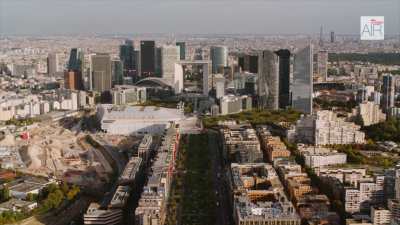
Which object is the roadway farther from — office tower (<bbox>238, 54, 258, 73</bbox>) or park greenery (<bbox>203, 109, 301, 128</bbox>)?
office tower (<bbox>238, 54, 258, 73</bbox>)

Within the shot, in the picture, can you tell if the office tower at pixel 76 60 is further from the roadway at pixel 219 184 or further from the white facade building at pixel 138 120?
the roadway at pixel 219 184

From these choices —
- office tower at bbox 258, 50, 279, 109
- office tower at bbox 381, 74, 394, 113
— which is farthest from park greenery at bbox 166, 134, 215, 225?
office tower at bbox 381, 74, 394, 113

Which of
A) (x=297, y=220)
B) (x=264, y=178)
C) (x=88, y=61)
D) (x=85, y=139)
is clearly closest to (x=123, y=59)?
(x=88, y=61)

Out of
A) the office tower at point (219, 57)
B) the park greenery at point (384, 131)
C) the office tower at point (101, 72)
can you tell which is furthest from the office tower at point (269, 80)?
the office tower at point (219, 57)

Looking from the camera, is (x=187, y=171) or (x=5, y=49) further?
(x=5, y=49)

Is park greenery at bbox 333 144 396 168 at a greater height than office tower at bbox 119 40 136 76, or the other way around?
office tower at bbox 119 40 136 76

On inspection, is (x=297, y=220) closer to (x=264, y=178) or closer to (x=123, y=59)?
(x=264, y=178)

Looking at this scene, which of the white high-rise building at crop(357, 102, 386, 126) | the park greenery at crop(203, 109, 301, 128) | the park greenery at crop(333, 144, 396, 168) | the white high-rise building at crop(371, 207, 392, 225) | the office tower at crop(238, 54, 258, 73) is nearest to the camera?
the white high-rise building at crop(371, 207, 392, 225)
